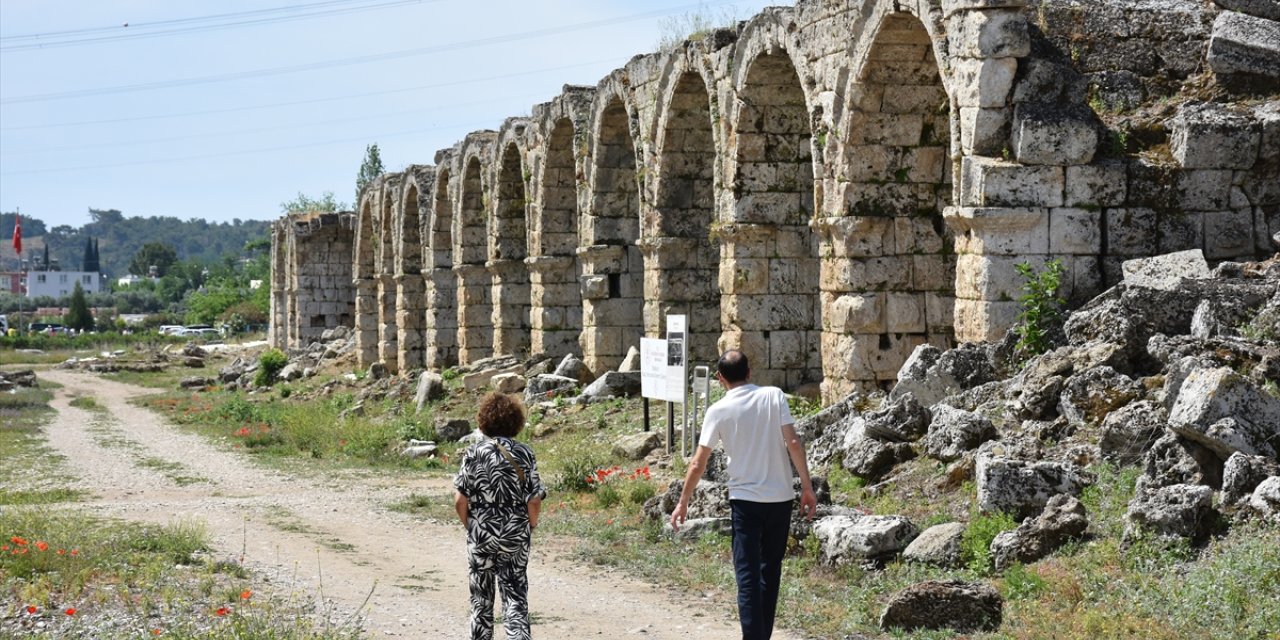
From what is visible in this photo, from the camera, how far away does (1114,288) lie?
10.5 meters

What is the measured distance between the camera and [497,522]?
623cm

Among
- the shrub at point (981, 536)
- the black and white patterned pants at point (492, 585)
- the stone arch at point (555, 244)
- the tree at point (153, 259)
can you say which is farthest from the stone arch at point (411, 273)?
the tree at point (153, 259)

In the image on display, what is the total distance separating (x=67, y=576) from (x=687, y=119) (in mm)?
10687

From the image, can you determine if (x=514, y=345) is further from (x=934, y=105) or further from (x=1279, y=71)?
(x=1279, y=71)

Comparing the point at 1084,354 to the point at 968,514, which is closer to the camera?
the point at 968,514

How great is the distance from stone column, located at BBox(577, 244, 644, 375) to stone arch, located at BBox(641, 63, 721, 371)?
1905 millimetres

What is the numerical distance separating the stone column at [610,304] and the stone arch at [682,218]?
190cm

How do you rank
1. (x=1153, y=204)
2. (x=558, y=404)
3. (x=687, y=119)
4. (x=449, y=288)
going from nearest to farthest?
1. (x=1153, y=204)
2. (x=687, y=119)
3. (x=558, y=404)
4. (x=449, y=288)

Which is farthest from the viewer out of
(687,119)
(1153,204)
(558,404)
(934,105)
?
(558,404)

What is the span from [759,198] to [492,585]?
995cm

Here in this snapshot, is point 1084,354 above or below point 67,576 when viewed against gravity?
above

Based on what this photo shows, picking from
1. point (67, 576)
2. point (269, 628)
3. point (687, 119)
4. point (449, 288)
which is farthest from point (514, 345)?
point (269, 628)

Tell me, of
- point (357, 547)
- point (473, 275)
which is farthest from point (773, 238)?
point (473, 275)

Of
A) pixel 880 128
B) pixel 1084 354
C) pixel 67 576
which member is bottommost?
pixel 67 576
